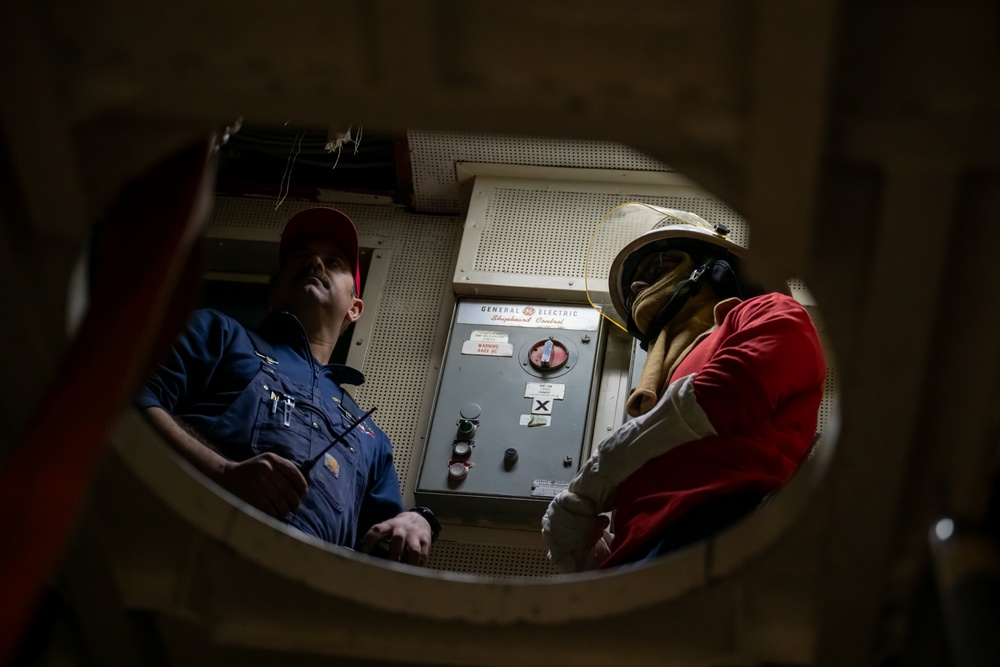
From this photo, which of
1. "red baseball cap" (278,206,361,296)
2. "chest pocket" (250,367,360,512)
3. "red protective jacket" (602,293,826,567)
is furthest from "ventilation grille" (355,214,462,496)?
"red protective jacket" (602,293,826,567)

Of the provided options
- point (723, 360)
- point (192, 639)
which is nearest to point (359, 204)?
point (723, 360)

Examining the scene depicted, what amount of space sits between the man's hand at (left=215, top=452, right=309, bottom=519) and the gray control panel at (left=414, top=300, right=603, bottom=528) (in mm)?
1451

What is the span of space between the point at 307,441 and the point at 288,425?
0.09m

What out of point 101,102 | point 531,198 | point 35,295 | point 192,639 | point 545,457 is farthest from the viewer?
point 531,198

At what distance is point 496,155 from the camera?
5750mm

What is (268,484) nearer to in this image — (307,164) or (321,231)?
(321,231)

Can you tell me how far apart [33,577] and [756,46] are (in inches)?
54.0

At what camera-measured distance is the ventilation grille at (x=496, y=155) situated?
5637 millimetres

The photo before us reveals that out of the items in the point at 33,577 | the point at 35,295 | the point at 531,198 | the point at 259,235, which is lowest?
the point at 33,577

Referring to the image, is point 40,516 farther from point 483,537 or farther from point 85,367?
point 483,537

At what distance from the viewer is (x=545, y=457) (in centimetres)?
466

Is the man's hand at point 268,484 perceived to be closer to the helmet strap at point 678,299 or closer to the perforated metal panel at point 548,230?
the helmet strap at point 678,299

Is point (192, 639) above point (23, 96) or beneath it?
beneath

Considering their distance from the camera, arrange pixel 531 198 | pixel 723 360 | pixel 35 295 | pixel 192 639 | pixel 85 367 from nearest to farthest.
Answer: pixel 85 367, pixel 35 295, pixel 192 639, pixel 723 360, pixel 531 198
